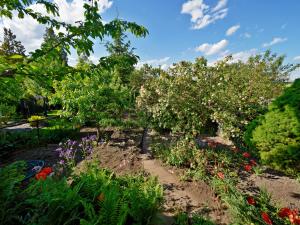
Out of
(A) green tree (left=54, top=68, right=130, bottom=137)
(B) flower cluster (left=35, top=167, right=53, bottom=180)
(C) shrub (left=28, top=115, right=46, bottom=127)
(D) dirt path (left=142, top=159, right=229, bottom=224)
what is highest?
(A) green tree (left=54, top=68, right=130, bottom=137)

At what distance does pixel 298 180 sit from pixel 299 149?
0.84 meters

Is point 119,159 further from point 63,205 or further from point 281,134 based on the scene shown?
point 281,134

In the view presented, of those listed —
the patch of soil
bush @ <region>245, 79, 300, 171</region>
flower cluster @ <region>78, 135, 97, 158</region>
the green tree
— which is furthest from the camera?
the green tree

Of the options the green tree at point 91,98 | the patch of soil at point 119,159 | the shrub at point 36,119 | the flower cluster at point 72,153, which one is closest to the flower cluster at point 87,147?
the flower cluster at point 72,153

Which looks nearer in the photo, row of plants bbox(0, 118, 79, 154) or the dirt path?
the dirt path

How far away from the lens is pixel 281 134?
5.41 metres

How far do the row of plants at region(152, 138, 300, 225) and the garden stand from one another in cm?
2

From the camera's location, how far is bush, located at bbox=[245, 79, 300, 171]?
17.2ft

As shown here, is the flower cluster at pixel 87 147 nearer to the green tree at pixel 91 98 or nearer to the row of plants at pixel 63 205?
the green tree at pixel 91 98

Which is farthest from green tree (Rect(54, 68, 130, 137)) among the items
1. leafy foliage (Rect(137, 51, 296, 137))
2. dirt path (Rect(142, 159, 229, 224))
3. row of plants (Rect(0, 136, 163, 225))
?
row of plants (Rect(0, 136, 163, 225))

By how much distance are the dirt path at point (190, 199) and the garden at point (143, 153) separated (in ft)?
0.08

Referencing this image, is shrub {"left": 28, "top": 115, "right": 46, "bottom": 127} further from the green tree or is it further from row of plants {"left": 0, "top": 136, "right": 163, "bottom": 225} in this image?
row of plants {"left": 0, "top": 136, "right": 163, "bottom": 225}

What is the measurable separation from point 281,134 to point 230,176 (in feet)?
5.80

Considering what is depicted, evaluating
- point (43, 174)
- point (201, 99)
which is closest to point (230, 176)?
point (201, 99)
